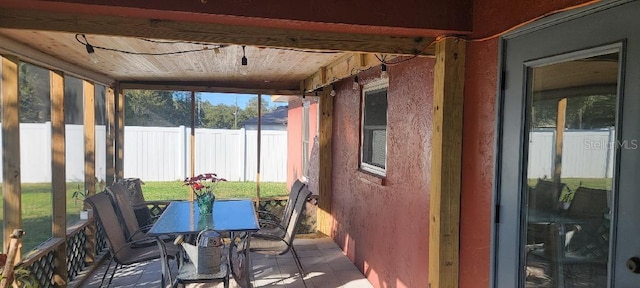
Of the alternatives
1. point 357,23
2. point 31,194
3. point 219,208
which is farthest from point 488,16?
point 31,194

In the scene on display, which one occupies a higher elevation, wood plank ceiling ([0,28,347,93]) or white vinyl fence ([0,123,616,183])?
wood plank ceiling ([0,28,347,93])

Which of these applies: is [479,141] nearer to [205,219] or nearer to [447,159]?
[447,159]

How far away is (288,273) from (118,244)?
5.30 feet

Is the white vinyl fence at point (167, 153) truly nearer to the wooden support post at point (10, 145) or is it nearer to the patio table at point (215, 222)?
the wooden support post at point (10, 145)

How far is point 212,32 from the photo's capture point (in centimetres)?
203

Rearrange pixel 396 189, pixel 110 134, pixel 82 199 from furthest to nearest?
pixel 110 134
pixel 82 199
pixel 396 189

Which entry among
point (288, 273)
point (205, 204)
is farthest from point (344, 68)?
point (288, 273)

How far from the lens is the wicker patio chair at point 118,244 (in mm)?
3094

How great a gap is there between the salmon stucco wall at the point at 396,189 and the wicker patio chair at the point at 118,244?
1.79m

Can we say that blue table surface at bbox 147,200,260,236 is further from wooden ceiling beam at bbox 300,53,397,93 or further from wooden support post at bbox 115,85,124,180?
wooden ceiling beam at bbox 300,53,397,93

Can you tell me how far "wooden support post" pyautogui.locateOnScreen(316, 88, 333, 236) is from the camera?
5.31 meters

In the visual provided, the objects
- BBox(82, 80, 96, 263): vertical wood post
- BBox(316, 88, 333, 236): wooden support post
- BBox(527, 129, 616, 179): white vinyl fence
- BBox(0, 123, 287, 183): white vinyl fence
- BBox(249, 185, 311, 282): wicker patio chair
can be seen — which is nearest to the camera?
BBox(527, 129, 616, 179): white vinyl fence

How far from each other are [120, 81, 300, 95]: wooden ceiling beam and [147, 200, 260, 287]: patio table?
1.80 m

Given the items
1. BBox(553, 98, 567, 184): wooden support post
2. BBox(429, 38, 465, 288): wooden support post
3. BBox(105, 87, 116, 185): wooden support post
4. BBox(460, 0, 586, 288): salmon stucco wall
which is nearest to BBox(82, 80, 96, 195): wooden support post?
BBox(105, 87, 116, 185): wooden support post
